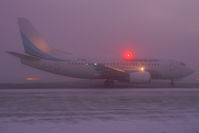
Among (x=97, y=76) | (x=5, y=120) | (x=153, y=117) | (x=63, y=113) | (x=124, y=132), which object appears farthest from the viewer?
(x=97, y=76)

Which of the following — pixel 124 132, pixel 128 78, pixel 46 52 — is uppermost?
A: pixel 46 52

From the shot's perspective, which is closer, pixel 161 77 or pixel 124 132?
pixel 124 132

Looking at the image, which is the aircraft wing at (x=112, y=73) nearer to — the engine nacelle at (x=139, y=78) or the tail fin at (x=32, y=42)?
the engine nacelle at (x=139, y=78)

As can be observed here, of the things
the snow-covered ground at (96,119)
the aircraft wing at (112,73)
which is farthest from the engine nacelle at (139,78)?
the snow-covered ground at (96,119)

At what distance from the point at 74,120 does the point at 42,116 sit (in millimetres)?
1106

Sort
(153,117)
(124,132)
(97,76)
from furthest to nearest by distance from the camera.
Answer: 1. (97,76)
2. (153,117)
3. (124,132)

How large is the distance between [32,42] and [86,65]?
211 inches

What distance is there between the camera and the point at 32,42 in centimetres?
1673

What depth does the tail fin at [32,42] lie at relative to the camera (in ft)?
53.8

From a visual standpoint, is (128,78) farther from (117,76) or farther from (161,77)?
(161,77)

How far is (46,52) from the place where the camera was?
651 inches

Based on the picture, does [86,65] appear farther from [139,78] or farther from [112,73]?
[139,78]

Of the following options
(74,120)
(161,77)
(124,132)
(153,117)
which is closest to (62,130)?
(74,120)

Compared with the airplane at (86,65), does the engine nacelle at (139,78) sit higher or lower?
lower
